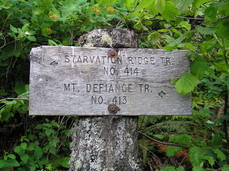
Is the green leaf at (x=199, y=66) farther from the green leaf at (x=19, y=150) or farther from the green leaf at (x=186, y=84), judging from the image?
the green leaf at (x=19, y=150)

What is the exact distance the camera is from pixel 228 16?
1.39m

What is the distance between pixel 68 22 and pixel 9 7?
59 cm

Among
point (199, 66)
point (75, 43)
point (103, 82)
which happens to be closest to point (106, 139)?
point (103, 82)

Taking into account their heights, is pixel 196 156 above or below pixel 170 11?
below

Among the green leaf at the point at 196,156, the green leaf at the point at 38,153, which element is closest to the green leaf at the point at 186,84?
the green leaf at the point at 196,156

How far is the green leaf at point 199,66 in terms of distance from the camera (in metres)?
1.78

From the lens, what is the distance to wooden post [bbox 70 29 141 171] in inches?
72.1

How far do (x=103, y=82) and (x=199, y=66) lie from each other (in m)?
0.70

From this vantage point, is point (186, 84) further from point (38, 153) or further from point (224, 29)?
point (38, 153)

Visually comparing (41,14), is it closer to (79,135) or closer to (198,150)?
(79,135)

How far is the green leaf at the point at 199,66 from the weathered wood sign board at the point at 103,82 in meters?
0.16

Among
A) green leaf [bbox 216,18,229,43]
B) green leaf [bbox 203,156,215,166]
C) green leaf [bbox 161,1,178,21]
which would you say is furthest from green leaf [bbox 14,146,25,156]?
green leaf [bbox 216,18,229,43]

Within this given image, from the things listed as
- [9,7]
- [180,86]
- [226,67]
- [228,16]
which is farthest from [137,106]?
[9,7]

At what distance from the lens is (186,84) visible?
172 cm
